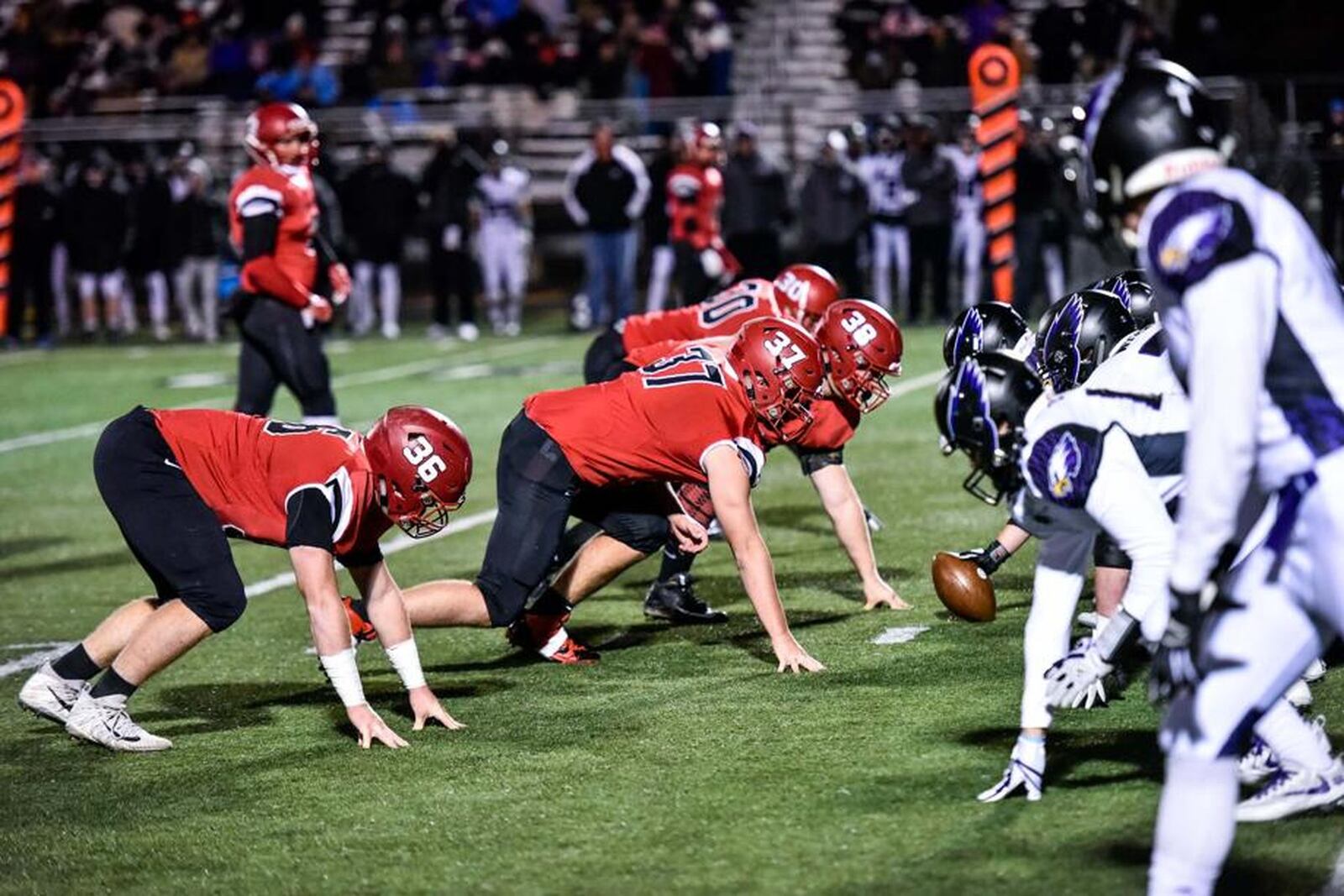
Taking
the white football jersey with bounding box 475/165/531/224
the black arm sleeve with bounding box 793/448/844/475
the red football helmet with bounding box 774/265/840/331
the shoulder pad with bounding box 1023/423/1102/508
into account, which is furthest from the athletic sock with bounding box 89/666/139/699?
the white football jersey with bounding box 475/165/531/224

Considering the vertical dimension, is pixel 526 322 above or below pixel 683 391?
below

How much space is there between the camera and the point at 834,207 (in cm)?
1964

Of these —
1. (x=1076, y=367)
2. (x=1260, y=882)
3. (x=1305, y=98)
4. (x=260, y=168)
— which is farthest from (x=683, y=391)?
(x=1305, y=98)

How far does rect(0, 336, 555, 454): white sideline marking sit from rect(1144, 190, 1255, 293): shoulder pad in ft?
32.1

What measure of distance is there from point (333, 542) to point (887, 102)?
1695 centimetres

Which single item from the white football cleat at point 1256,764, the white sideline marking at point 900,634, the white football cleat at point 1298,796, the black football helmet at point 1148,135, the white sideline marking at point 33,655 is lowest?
the white sideline marking at point 33,655

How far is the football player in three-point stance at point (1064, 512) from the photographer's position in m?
4.67

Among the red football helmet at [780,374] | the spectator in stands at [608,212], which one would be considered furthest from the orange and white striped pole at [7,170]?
the red football helmet at [780,374]

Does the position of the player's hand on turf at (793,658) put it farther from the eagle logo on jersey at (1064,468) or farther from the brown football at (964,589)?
the eagle logo on jersey at (1064,468)

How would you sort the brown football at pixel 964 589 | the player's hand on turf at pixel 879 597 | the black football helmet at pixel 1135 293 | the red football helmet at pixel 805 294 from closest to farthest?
the brown football at pixel 964 589
the black football helmet at pixel 1135 293
the player's hand on turf at pixel 879 597
the red football helmet at pixel 805 294

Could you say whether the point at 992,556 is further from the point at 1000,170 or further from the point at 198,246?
the point at 198,246

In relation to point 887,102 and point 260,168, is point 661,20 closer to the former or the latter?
point 887,102

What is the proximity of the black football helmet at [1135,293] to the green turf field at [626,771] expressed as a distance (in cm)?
114

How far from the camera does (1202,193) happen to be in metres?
3.65
